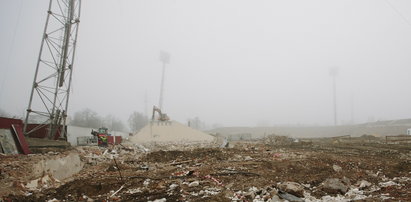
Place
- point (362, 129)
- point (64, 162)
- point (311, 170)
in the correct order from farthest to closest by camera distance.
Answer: point (362, 129), point (64, 162), point (311, 170)

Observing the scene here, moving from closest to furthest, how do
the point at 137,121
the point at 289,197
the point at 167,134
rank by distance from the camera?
1. the point at 289,197
2. the point at 167,134
3. the point at 137,121

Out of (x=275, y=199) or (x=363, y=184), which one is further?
(x=363, y=184)

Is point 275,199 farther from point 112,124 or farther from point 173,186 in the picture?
point 112,124

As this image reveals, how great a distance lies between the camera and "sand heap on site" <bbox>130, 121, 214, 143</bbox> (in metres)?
27.7

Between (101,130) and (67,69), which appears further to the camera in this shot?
(101,130)

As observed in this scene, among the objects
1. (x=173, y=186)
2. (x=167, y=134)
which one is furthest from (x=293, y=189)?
(x=167, y=134)

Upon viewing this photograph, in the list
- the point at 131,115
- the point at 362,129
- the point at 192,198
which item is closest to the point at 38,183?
the point at 192,198

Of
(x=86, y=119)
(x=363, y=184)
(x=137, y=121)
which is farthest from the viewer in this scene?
(x=137, y=121)

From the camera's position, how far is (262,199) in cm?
428

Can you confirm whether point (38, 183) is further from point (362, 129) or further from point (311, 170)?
point (362, 129)

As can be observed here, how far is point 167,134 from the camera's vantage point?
93.8ft

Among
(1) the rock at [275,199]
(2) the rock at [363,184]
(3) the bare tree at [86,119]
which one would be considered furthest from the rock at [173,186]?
(3) the bare tree at [86,119]

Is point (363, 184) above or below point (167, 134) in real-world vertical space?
above

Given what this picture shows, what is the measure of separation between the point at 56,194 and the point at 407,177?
28.1ft
